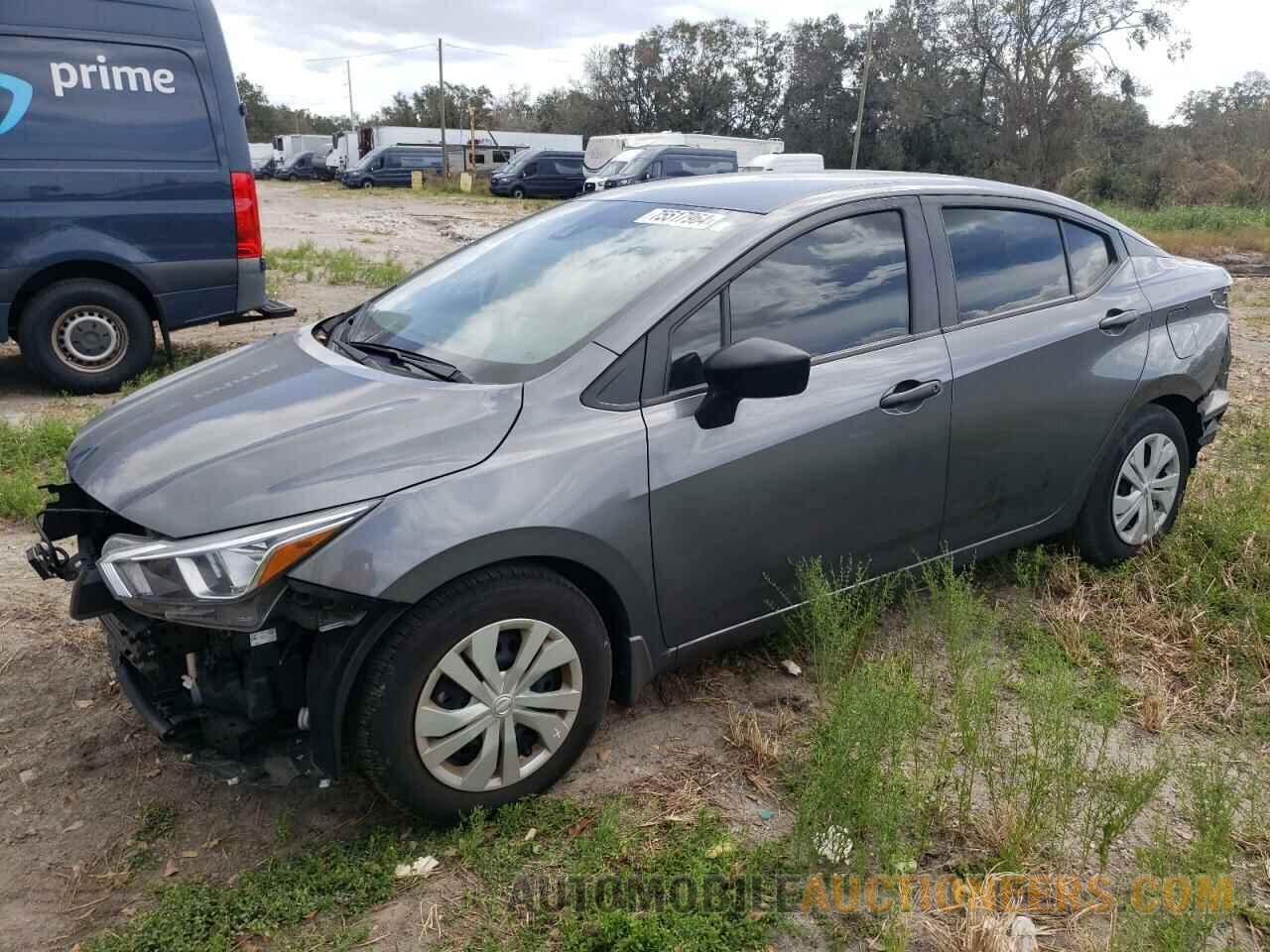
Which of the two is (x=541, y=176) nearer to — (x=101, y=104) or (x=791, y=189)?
(x=101, y=104)

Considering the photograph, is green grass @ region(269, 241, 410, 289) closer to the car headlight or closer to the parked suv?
the car headlight

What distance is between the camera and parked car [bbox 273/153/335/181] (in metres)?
46.6

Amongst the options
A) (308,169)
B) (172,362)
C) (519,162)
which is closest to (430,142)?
(308,169)

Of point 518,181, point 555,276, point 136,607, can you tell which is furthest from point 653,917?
point 518,181

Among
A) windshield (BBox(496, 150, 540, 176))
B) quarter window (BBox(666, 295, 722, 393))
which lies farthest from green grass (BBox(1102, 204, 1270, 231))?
quarter window (BBox(666, 295, 722, 393))

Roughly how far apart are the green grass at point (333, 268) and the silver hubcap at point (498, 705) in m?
9.12

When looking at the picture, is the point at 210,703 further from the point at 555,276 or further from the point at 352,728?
the point at 555,276

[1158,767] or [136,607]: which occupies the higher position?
[136,607]

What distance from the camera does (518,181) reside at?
33062 mm

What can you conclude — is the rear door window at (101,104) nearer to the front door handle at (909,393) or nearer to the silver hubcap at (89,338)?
the silver hubcap at (89,338)

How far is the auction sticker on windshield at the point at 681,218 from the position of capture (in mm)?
3307

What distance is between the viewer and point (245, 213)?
7.03m

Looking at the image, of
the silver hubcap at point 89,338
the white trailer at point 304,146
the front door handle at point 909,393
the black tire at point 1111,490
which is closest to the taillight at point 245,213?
the silver hubcap at point 89,338

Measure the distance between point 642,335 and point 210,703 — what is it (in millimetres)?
1497
